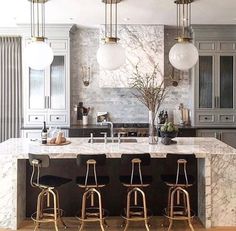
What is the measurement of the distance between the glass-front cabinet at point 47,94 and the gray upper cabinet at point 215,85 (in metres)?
2.47

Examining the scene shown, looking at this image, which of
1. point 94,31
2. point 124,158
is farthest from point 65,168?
point 94,31

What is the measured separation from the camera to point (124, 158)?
13.3 feet

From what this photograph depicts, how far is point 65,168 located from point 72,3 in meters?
2.50

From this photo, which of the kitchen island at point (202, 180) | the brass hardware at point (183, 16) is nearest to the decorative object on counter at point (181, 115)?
the brass hardware at point (183, 16)

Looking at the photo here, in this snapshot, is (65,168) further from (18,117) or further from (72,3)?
(18,117)

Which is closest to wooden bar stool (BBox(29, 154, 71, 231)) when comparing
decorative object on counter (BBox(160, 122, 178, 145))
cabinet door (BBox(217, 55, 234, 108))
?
decorative object on counter (BBox(160, 122, 178, 145))

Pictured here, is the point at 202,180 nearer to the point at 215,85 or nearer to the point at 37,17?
the point at 215,85

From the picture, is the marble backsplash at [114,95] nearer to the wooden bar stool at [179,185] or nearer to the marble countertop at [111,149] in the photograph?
the marble countertop at [111,149]

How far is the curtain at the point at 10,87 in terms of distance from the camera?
7.67m

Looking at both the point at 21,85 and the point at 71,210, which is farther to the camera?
the point at 21,85

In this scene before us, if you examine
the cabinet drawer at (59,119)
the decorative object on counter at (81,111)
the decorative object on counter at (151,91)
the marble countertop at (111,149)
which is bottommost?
the marble countertop at (111,149)

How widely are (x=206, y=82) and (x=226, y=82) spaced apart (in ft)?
1.24

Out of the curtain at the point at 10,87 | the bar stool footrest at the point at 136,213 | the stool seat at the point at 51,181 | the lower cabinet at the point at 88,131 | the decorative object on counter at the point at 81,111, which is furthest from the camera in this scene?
the curtain at the point at 10,87

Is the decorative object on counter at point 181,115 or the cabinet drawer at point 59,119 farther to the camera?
the decorative object on counter at point 181,115
